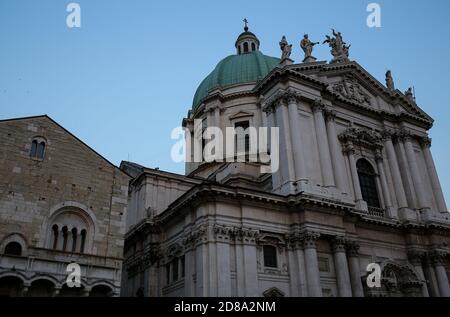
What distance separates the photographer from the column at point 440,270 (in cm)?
2373

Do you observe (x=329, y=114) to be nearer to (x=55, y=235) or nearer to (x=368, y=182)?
(x=368, y=182)

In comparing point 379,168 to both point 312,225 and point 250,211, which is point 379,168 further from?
point 250,211

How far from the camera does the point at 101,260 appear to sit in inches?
674

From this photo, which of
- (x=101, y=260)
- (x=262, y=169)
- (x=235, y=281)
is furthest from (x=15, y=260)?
(x=262, y=169)

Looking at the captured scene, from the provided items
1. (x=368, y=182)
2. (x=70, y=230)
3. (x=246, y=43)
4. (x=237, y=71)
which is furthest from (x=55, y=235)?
(x=246, y=43)

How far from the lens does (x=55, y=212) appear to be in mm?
17438

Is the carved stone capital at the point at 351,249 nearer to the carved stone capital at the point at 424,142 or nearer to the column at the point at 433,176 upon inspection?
the column at the point at 433,176

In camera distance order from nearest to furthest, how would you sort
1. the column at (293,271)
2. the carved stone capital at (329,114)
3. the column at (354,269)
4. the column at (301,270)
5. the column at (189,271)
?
the column at (189,271)
the column at (301,270)
the column at (293,271)
the column at (354,269)
the carved stone capital at (329,114)

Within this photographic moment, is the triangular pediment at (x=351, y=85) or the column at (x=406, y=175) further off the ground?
the triangular pediment at (x=351, y=85)

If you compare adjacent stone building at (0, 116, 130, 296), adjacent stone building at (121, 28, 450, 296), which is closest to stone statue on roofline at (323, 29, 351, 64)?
adjacent stone building at (121, 28, 450, 296)

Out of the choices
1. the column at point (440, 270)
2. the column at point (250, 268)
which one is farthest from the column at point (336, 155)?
the column at point (250, 268)

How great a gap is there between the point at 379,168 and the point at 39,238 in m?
19.8

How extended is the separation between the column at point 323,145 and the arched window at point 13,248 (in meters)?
14.8

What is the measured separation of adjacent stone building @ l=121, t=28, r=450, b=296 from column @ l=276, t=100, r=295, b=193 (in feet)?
0.20
